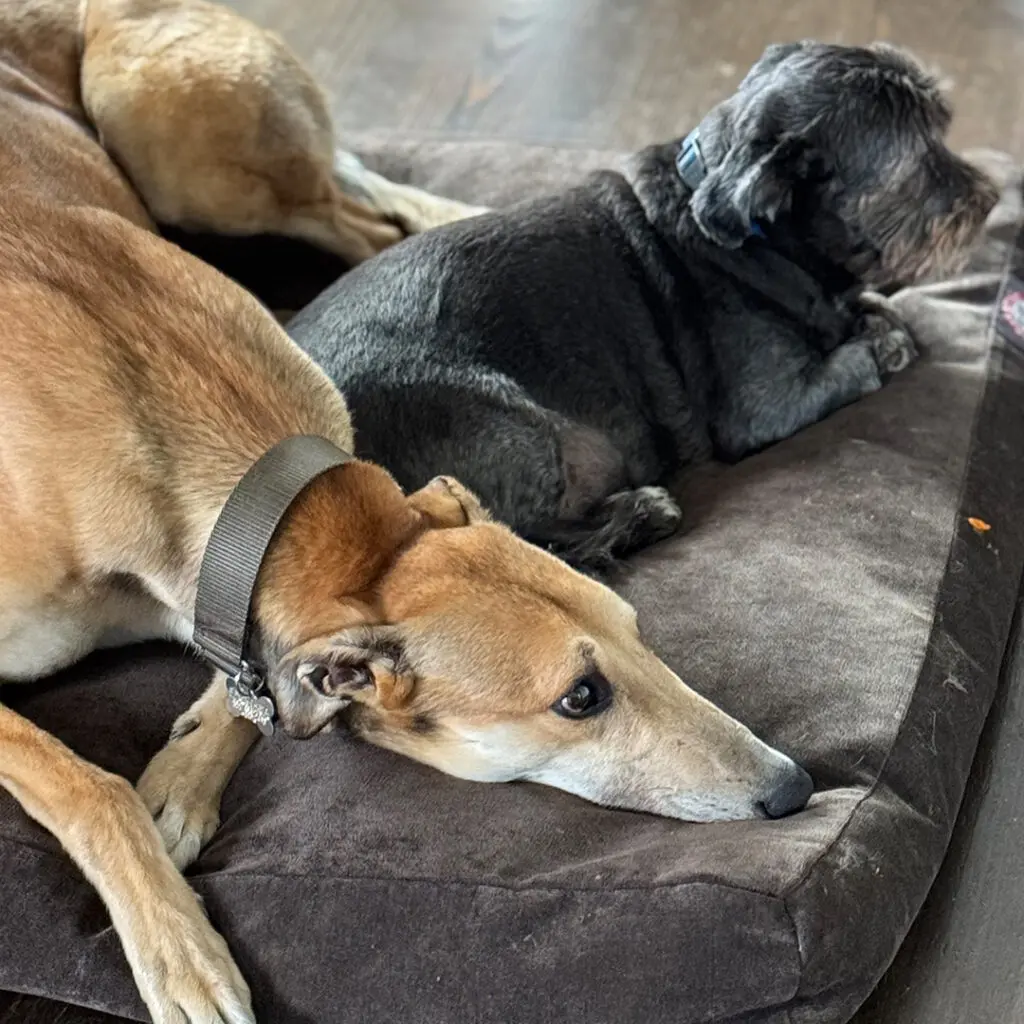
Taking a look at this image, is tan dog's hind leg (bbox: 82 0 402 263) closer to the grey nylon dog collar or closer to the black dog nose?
the grey nylon dog collar

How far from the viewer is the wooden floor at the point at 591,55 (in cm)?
482

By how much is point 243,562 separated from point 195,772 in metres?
0.54

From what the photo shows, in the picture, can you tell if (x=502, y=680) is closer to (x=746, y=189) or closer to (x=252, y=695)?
(x=252, y=695)

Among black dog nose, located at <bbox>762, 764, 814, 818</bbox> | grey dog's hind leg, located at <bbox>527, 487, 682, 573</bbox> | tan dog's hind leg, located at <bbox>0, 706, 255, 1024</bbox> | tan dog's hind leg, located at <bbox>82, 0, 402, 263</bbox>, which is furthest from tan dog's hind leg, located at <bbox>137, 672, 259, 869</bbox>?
tan dog's hind leg, located at <bbox>82, 0, 402, 263</bbox>

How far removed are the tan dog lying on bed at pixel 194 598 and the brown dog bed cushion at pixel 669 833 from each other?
8 centimetres

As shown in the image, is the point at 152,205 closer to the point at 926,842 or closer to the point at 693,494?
the point at 693,494

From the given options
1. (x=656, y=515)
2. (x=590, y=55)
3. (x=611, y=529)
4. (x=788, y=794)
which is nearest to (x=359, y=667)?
(x=788, y=794)

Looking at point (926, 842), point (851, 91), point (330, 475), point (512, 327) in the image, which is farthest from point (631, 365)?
point (926, 842)

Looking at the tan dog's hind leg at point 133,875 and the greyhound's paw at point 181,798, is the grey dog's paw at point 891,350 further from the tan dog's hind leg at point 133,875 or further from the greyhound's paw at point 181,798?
the tan dog's hind leg at point 133,875

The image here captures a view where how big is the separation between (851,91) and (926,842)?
5.85ft

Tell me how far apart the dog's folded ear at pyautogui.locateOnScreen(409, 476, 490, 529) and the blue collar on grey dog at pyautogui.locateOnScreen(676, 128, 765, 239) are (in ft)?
4.17

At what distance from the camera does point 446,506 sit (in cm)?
212

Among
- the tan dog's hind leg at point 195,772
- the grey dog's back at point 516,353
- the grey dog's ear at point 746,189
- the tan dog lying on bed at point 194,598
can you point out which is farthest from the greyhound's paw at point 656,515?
the tan dog's hind leg at point 195,772

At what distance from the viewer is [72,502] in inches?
79.5
